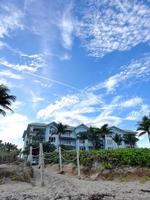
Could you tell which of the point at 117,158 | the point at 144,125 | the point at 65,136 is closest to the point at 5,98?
the point at 117,158

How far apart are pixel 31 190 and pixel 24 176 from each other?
2.86 m

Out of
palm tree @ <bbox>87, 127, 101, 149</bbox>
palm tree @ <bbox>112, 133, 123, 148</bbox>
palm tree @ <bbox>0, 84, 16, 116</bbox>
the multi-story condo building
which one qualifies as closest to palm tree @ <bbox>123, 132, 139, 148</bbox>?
palm tree @ <bbox>112, 133, 123, 148</bbox>

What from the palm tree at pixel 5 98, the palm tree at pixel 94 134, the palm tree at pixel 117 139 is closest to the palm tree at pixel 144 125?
the palm tree at pixel 94 134

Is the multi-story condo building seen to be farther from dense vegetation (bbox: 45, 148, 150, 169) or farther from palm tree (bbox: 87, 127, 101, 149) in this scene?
dense vegetation (bbox: 45, 148, 150, 169)

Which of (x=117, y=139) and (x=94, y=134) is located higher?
(x=117, y=139)

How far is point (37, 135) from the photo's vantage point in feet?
Result: 226

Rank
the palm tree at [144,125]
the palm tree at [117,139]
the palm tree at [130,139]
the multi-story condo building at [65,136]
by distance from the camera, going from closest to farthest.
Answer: the palm tree at [144,125] → the palm tree at [117,139] → the multi-story condo building at [65,136] → the palm tree at [130,139]

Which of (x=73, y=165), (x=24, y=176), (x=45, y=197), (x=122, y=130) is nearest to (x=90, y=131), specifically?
(x=122, y=130)

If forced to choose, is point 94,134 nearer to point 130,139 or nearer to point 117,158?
point 130,139

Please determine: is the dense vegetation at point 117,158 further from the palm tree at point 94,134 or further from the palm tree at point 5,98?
the palm tree at point 94,134

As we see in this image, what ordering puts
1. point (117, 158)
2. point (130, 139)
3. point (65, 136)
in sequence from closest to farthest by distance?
point (117, 158), point (130, 139), point (65, 136)

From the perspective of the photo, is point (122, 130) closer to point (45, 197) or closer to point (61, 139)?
point (61, 139)

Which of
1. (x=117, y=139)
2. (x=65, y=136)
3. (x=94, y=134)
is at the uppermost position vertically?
(x=65, y=136)

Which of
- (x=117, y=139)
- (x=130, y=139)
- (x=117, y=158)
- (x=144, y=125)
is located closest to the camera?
(x=117, y=158)
